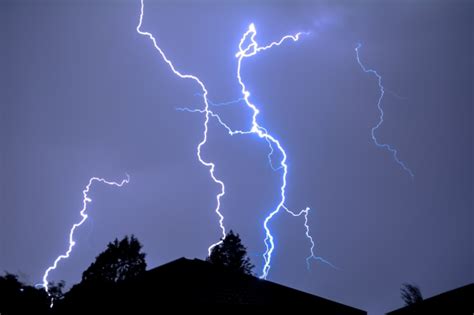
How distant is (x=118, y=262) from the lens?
18828 mm

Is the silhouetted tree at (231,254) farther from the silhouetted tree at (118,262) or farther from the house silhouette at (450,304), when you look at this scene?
the house silhouette at (450,304)

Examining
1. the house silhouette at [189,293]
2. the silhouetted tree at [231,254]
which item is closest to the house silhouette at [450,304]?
the house silhouette at [189,293]

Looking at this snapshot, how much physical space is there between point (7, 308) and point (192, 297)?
11.8m

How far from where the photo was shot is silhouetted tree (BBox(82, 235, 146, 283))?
17719mm

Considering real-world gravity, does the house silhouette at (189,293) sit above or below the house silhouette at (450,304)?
below

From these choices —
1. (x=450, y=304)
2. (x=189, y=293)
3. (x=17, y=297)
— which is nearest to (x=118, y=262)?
(x=17, y=297)

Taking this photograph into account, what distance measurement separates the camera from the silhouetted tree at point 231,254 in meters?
19.4

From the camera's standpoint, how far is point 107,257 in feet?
61.0

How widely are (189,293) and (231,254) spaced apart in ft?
40.9

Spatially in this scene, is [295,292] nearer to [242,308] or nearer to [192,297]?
[242,308]

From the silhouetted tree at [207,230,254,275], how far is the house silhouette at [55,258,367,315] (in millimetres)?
11223

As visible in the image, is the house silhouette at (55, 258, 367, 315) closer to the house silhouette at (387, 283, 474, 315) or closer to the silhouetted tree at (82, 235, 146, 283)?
the house silhouette at (387, 283, 474, 315)

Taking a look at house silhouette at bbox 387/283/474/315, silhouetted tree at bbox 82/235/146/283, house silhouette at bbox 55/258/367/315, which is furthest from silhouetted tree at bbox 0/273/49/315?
house silhouette at bbox 387/283/474/315

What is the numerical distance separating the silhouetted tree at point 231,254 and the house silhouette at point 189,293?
442 inches
